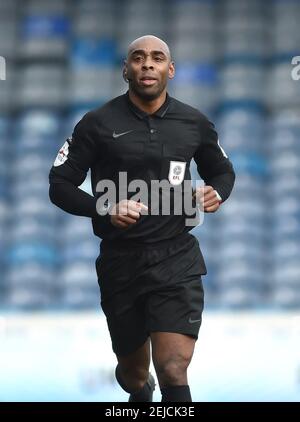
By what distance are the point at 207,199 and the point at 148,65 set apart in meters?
0.45

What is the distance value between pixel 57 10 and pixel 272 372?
4104 millimetres

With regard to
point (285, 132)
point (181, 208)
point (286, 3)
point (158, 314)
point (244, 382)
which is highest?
point (286, 3)

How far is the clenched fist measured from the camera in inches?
151

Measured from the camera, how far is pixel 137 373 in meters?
4.29

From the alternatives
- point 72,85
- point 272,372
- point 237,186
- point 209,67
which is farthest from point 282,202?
point 272,372

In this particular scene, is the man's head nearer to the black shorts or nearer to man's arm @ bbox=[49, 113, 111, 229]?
man's arm @ bbox=[49, 113, 111, 229]

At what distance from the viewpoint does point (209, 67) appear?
30.0ft

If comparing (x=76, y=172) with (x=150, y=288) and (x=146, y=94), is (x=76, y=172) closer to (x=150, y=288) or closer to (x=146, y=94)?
(x=146, y=94)

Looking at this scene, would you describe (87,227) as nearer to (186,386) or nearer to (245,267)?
(245,267)

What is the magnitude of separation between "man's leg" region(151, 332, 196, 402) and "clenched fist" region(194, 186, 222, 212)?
406mm

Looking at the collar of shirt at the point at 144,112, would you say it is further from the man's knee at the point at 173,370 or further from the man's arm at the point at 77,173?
the man's knee at the point at 173,370

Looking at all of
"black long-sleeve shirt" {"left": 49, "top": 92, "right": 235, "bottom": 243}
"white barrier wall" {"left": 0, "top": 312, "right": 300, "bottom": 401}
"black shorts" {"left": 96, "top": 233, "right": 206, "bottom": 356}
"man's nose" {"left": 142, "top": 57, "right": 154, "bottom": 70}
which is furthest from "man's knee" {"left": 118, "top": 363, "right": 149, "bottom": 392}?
"white barrier wall" {"left": 0, "top": 312, "right": 300, "bottom": 401}

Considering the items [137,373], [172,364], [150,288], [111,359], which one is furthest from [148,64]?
[111,359]

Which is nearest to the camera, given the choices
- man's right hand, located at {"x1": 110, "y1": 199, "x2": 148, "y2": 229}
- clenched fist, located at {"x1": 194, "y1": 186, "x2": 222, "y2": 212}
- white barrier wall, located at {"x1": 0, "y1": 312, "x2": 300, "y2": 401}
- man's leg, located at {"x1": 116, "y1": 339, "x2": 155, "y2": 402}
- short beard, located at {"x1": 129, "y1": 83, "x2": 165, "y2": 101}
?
man's right hand, located at {"x1": 110, "y1": 199, "x2": 148, "y2": 229}
